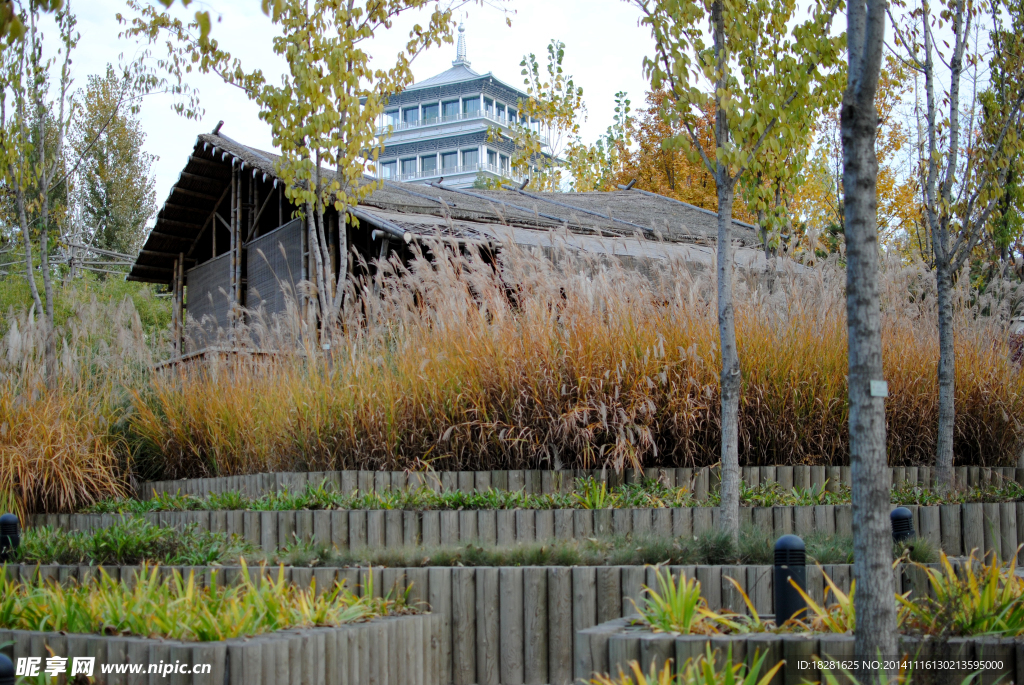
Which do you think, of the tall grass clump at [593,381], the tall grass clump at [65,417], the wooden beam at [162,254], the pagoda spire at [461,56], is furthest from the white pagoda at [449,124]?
the tall grass clump at [593,381]

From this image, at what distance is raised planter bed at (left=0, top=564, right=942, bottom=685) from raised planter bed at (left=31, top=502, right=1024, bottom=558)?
54cm

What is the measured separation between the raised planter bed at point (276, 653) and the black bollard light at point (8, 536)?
1.63 m

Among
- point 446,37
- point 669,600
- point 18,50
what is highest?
point 446,37

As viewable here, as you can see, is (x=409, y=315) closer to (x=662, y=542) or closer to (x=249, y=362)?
(x=249, y=362)

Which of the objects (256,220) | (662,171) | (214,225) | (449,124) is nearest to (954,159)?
(256,220)

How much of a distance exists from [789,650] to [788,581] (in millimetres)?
287

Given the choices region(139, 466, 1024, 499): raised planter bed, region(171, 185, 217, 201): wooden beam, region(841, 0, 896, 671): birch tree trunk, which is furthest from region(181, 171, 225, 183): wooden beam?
region(841, 0, 896, 671): birch tree trunk

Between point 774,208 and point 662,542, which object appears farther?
point 774,208

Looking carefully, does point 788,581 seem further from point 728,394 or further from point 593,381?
point 593,381

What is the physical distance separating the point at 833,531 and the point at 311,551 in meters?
2.51

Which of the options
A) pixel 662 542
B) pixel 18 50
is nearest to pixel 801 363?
pixel 662 542

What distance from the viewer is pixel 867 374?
85.6 inches

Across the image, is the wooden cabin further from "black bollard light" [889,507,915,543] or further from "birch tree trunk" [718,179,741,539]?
"black bollard light" [889,507,915,543]

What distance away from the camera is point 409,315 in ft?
19.3
